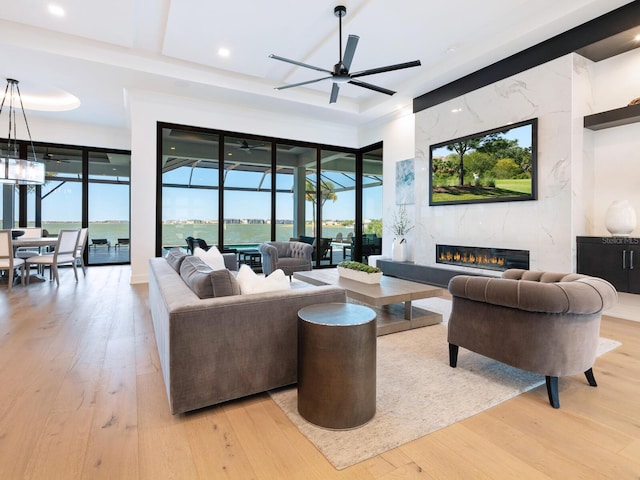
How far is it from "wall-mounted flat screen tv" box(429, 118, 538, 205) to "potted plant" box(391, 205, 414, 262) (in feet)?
3.32

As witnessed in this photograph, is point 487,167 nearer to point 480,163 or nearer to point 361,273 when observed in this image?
point 480,163

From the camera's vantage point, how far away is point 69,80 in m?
5.40

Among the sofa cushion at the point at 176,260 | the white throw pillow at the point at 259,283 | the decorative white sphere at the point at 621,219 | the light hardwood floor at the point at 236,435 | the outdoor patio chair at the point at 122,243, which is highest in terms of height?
the decorative white sphere at the point at 621,219

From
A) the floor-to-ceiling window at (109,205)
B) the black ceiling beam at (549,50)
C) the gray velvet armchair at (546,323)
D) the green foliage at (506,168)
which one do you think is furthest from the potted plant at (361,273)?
the floor-to-ceiling window at (109,205)

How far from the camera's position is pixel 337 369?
5.68ft

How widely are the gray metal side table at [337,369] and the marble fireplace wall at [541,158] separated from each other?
362 cm

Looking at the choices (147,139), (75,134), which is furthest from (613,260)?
(75,134)

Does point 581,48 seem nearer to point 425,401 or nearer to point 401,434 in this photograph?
point 425,401

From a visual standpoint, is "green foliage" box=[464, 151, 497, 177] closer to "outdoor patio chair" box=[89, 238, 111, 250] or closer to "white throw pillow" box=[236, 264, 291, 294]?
"white throw pillow" box=[236, 264, 291, 294]

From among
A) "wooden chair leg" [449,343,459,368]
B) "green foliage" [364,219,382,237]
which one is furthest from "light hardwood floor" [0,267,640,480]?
"green foliage" [364,219,382,237]

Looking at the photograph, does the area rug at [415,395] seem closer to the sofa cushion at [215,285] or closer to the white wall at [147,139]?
the sofa cushion at [215,285]

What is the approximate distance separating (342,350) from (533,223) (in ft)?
13.0

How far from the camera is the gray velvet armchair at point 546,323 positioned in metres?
1.98

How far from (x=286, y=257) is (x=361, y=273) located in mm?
2804
